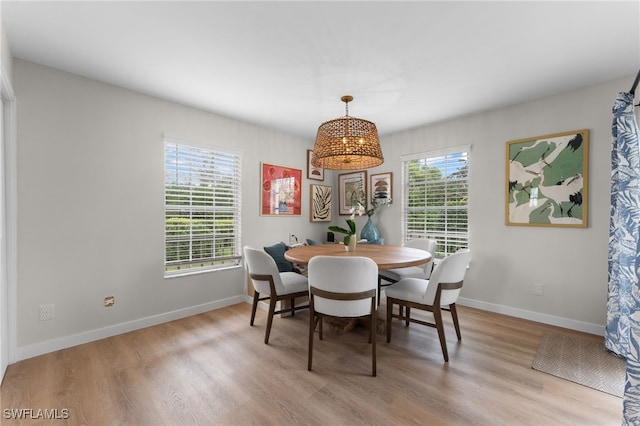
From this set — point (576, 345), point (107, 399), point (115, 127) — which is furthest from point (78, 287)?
point (576, 345)

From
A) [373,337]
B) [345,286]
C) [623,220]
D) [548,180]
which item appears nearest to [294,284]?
[345,286]

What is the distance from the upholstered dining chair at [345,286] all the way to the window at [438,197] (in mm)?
2245

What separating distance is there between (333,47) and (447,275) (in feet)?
6.69

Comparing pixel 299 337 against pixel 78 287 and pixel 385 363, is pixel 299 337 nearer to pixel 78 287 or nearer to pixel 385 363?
pixel 385 363

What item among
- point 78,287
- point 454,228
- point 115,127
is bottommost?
point 78,287

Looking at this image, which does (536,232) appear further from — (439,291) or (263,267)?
(263,267)

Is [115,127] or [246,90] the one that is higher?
[246,90]

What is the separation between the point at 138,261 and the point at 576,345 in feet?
14.3

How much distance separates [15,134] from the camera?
221 centimetres

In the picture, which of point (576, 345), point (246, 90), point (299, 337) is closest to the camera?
point (576, 345)

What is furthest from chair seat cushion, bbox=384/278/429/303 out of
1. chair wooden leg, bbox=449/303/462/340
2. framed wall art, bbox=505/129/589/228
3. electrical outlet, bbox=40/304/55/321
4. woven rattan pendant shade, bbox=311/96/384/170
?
electrical outlet, bbox=40/304/55/321

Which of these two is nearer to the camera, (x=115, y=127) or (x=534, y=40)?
(x=534, y=40)

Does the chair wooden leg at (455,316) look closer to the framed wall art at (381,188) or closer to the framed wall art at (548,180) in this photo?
the framed wall art at (548,180)

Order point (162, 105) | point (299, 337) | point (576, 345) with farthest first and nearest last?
point (162, 105) → point (299, 337) → point (576, 345)
